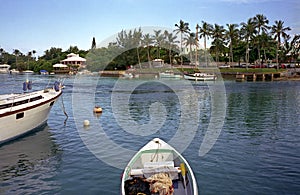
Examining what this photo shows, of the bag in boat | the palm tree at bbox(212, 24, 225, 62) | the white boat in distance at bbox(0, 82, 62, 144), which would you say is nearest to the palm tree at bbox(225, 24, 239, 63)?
the palm tree at bbox(212, 24, 225, 62)

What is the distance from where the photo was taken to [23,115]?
67.2 feet

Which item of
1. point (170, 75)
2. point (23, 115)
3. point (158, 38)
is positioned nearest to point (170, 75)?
point (170, 75)

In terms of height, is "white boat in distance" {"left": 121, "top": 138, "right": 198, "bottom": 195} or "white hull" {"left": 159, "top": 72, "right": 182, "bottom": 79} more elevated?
"white hull" {"left": 159, "top": 72, "right": 182, "bottom": 79}

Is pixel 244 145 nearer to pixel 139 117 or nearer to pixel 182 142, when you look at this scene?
pixel 182 142

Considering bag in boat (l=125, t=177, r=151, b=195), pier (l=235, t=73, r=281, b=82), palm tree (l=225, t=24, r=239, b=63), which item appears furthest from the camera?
palm tree (l=225, t=24, r=239, b=63)

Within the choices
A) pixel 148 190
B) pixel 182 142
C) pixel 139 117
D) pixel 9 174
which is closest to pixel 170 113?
pixel 139 117

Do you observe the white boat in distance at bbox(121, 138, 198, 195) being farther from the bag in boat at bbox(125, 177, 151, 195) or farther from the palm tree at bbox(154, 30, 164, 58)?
the palm tree at bbox(154, 30, 164, 58)

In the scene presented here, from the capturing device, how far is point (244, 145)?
20219 mm

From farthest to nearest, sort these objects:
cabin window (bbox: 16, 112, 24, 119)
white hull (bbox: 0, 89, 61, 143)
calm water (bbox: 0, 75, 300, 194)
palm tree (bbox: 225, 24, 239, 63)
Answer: palm tree (bbox: 225, 24, 239, 63) → cabin window (bbox: 16, 112, 24, 119) → white hull (bbox: 0, 89, 61, 143) → calm water (bbox: 0, 75, 300, 194)

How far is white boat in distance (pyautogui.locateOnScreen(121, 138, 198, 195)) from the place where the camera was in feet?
34.4

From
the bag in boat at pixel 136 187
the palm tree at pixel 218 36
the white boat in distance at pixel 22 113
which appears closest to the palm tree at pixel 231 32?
the palm tree at pixel 218 36

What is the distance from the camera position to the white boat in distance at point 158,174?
10.5 meters

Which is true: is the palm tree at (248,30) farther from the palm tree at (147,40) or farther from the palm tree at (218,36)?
the palm tree at (147,40)

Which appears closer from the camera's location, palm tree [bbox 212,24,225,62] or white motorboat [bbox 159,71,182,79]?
white motorboat [bbox 159,71,182,79]
